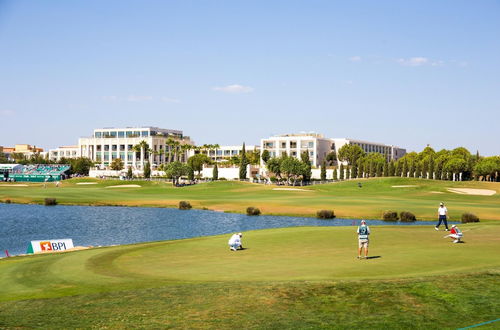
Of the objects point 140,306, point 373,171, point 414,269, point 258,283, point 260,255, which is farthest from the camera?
point 373,171

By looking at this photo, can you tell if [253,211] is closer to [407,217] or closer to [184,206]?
[184,206]

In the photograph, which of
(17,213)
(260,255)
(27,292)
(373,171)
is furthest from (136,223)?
(373,171)

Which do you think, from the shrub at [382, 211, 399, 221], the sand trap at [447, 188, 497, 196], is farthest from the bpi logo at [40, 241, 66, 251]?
the sand trap at [447, 188, 497, 196]

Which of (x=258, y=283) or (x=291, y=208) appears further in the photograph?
(x=291, y=208)

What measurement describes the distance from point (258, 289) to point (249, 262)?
28.6 feet

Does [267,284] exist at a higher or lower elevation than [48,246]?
higher

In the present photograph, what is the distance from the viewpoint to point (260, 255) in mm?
34094

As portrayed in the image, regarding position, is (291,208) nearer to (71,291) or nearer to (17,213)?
(17,213)

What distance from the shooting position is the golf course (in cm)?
1905

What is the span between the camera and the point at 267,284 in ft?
76.1

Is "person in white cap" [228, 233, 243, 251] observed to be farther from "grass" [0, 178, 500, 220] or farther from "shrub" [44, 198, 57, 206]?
"shrub" [44, 198, 57, 206]

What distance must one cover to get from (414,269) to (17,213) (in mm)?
71590

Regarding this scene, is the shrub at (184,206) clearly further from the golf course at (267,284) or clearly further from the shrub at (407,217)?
the golf course at (267,284)

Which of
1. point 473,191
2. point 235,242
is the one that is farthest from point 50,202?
point 473,191
